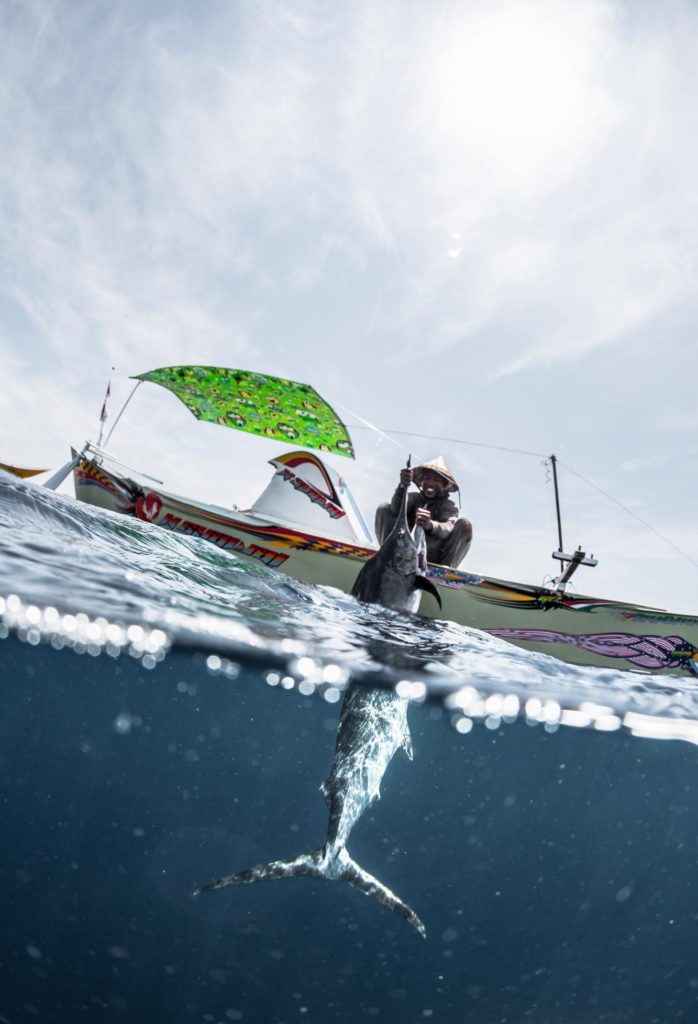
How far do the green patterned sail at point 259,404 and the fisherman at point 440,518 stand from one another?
184cm

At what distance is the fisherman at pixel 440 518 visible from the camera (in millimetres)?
5406

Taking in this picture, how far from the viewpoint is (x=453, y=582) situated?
5.17 m

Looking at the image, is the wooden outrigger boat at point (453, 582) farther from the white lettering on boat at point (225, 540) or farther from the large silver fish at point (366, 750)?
the large silver fish at point (366, 750)

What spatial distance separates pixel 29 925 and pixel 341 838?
6387 mm

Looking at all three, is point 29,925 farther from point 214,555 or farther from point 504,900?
point 504,900

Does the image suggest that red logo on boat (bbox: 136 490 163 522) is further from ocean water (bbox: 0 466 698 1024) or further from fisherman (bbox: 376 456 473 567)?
fisherman (bbox: 376 456 473 567)

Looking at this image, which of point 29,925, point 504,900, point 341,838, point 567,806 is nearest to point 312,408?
point 341,838

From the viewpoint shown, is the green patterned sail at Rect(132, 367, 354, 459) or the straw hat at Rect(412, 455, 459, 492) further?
the green patterned sail at Rect(132, 367, 354, 459)

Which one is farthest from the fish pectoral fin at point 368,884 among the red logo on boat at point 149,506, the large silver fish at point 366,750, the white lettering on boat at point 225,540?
the red logo on boat at point 149,506

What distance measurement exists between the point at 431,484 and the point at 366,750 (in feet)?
11.0

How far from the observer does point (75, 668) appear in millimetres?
4539

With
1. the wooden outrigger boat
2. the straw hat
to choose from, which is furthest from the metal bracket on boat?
the straw hat

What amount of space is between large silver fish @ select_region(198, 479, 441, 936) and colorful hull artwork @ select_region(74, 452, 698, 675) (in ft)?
4.76

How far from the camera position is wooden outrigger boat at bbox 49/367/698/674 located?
5.21 meters
